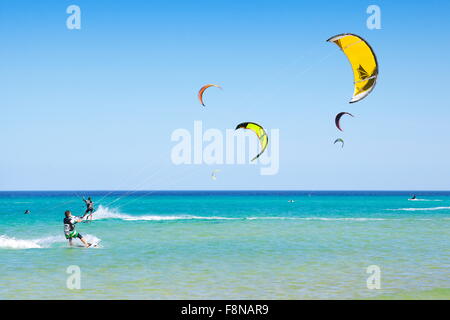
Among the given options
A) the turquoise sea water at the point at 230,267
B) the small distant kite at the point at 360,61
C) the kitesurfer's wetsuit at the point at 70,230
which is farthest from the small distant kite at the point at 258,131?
the kitesurfer's wetsuit at the point at 70,230

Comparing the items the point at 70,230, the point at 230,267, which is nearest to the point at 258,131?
the point at 230,267

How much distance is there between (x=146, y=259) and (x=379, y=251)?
665cm

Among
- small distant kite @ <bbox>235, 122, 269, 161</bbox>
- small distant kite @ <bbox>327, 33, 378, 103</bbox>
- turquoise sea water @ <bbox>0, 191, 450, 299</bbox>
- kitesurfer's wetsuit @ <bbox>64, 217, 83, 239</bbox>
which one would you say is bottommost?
turquoise sea water @ <bbox>0, 191, 450, 299</bbox>

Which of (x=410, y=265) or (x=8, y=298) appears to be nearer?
(x=8, y=298)

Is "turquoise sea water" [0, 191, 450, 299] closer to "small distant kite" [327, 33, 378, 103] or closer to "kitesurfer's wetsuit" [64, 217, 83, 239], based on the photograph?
"kitesurfer's wetsuit" [64, 217, 83, 239]

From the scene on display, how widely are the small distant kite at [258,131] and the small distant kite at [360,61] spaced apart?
4.22 m

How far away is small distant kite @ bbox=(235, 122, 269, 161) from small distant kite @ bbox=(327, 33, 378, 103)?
13.8 ft

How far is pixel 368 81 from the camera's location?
1065 centimetres

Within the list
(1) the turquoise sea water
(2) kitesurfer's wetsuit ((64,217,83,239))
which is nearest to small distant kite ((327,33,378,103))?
(1) the turquoise sea water

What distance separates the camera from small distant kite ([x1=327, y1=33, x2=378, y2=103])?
10.4m

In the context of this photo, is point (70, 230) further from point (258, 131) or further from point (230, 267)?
point (258, 131)
